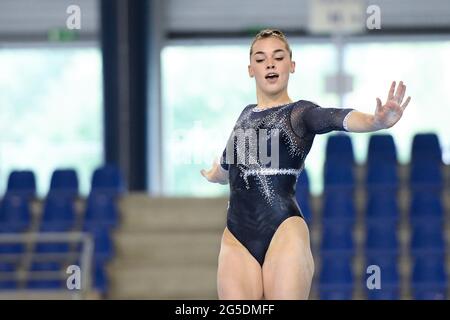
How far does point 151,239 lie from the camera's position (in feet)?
35.0

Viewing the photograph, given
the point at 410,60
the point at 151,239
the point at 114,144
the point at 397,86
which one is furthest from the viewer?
the point at 410,60

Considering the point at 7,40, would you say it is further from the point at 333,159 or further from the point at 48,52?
the point at 333,159

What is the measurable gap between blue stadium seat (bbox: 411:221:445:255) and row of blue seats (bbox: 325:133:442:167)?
0.88 metres

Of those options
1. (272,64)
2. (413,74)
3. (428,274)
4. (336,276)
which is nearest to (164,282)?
(336,276)

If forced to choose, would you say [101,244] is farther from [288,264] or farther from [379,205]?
[288,264]

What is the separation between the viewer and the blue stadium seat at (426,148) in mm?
10500

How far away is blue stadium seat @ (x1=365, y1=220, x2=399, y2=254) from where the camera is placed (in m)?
9.77

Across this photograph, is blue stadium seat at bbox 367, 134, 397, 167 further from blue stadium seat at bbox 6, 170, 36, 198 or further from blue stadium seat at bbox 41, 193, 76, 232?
blue stadium seat at bbox 6, 170, 36, 198

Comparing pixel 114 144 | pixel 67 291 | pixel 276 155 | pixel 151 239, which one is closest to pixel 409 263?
pixel 151 239

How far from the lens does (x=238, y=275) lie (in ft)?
12.4

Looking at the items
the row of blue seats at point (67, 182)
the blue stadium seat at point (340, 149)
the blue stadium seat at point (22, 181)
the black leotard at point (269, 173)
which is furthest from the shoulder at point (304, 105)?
the blue stadium seat at point (22, 181)

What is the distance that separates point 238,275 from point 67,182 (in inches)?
303

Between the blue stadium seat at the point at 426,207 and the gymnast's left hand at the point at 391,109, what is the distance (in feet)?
21.6
